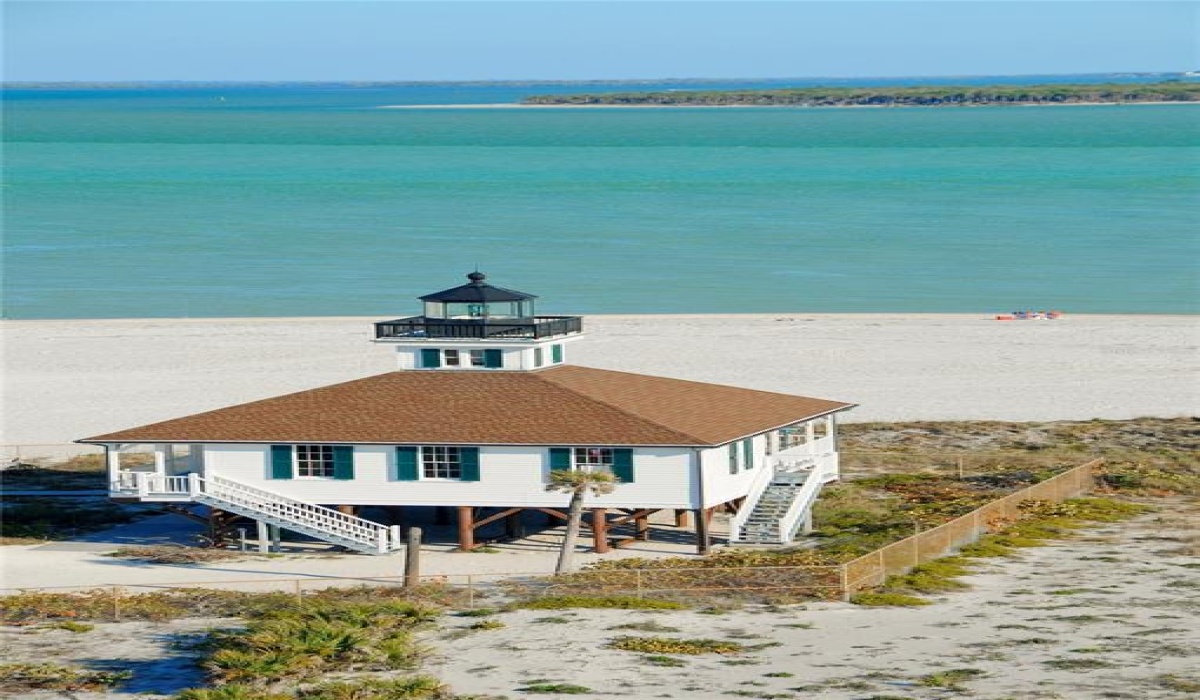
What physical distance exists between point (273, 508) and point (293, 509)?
475mm

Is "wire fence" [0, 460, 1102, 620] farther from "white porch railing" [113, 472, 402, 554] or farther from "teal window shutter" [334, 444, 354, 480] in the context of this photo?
"teal window shutter" [334, 444, 354, 480]

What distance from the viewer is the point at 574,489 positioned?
160ft

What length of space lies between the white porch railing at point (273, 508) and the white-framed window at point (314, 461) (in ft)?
2.28

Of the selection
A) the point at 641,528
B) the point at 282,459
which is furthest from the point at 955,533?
the point at 282,459

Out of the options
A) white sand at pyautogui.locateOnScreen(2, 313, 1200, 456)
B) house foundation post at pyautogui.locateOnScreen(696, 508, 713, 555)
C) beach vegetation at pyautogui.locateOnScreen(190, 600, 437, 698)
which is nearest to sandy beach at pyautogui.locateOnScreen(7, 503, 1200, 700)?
beach vegetation at pyautogui.locateOnScreen(190, 600, 437, 698)

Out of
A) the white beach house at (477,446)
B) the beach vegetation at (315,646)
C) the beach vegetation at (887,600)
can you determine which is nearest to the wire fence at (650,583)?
the beach vegetation at (887,600)

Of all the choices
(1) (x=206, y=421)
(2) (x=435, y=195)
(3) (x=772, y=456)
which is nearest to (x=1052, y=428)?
(3) (x=772, y=456)

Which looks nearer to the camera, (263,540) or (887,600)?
(887,600)

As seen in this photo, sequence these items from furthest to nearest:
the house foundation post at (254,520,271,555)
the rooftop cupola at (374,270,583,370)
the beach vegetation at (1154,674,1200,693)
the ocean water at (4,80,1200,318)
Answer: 1. the ocean water at (4,80,1200,318)
2. the rooftop cupola at (374,270,583,370)
3. the house foundation post at (254,520,271,555)
4. the beach vegetation at (1154,674,1200,693)

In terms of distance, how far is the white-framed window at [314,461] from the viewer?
2016 inches

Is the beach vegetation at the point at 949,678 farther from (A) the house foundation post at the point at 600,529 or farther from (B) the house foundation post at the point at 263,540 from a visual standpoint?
Result: (B) the house foundation post at the point at 263,540

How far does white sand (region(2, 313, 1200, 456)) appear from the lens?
72.8 m

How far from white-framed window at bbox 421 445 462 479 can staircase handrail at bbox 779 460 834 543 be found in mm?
7541

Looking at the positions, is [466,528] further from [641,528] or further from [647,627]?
[647,627]
